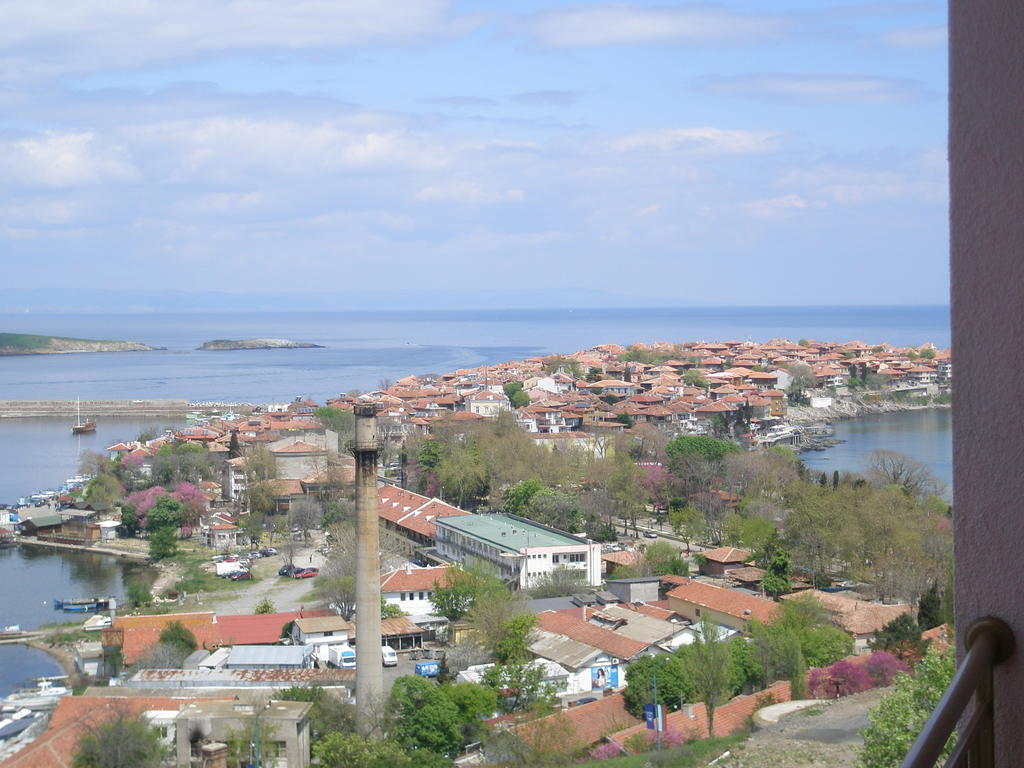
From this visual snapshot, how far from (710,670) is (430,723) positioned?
6.51 ft

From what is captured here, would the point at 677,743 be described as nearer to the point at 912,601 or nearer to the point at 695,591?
the point at 695,591

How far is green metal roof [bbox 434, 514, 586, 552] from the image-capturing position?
13164 millimetres

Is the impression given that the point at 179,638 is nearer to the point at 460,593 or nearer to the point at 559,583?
the point at 460,593

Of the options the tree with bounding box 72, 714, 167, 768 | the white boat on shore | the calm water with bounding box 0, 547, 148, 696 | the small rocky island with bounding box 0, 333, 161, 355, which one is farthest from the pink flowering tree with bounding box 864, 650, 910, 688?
the small rocky island with bounding box 0, 333, 161, 355

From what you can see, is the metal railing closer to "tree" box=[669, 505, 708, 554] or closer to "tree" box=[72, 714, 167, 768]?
"tree" box=[72, 714, 167, 768]

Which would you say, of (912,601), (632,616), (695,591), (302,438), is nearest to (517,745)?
(632,616)

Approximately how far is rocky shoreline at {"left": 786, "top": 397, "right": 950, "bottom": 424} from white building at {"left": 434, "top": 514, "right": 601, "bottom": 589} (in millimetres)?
17155

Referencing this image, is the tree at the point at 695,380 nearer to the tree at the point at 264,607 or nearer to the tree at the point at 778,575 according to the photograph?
the tree at the point at 778,575

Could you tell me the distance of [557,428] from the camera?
24188 mm

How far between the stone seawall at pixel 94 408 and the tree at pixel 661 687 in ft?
90.9

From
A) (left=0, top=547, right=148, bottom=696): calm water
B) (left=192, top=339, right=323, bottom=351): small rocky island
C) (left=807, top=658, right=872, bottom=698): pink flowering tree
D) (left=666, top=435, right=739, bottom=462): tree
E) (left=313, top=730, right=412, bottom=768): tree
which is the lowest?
(left=0, top=547, right=148, bottom=696): calm water

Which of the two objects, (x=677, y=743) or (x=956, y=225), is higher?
(x=956, y=225)

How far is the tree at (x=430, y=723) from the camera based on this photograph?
7.29 m

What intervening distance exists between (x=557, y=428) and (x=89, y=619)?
13506 millimetres
